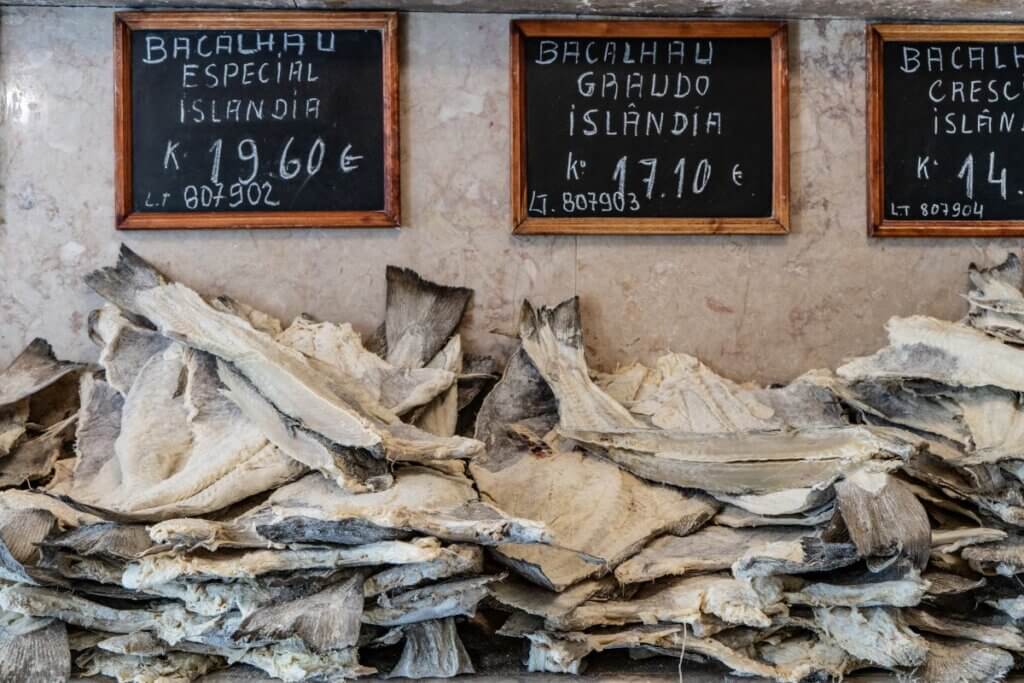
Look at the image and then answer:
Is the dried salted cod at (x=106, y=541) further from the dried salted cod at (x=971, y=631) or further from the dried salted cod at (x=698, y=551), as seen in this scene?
the dried salted cod at (x=971, y=631)

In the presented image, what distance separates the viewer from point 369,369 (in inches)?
71.5

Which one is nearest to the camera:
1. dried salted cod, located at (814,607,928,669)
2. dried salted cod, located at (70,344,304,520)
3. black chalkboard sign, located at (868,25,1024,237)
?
dried salted cod, located at (814,607,928,669)

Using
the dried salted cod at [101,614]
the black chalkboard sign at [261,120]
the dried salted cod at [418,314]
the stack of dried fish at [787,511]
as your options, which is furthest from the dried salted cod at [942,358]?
the dried salted cod at [101,614]

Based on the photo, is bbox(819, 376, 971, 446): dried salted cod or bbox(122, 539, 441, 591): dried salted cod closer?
bbox(122, 539, 441, 591): dried salted cod

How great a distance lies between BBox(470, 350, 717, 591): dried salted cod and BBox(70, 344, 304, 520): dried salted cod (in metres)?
0.39

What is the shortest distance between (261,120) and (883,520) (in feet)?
4.79

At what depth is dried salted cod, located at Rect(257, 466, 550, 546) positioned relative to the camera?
1334 mm

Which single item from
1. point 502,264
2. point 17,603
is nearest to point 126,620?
point 17,603

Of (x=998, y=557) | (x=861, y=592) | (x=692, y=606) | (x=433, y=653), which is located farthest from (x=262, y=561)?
(x=998, y=557)

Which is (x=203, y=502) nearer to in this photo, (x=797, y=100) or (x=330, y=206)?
(x=330, y=206)

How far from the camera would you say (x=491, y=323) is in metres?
2.03

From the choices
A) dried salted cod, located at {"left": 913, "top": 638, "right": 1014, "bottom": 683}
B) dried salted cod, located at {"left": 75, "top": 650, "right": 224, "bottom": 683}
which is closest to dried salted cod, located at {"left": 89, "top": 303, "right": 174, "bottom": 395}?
dried salted cod, located at {"left": 75, "top": 650, "right": 224, "bottom": 683}

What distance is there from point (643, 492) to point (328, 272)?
2.78 feet

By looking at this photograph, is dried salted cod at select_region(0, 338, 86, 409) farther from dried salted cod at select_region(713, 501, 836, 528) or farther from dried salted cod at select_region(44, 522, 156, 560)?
dried salted cod at select_region(713, 501, 836, 528)
